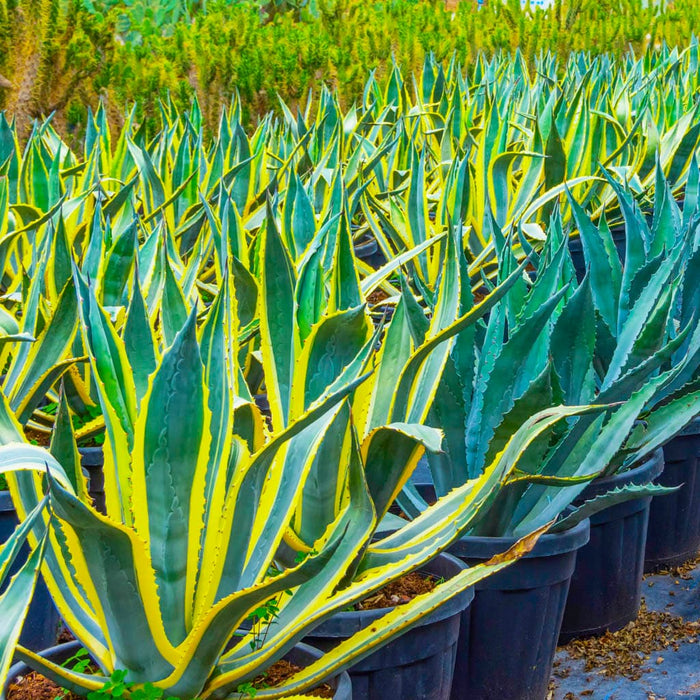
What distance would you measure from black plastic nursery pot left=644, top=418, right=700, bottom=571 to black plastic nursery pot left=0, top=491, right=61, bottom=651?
1.18 m

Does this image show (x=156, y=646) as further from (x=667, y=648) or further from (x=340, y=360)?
(x=667, y=648)

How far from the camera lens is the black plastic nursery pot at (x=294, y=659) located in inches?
46.4

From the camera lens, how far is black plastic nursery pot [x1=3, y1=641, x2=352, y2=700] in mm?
1178

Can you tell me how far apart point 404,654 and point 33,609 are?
610 mm

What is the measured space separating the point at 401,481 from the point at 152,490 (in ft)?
1.33

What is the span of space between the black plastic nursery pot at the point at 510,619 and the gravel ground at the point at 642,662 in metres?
0.23

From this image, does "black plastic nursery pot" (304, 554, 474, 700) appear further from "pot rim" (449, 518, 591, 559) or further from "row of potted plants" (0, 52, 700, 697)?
"pot rim" (449, 518, 591, 559)

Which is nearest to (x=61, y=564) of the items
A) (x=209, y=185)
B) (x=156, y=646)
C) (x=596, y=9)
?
(x=156, y=646)

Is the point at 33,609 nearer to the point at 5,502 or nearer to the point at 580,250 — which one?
the point at 5,502

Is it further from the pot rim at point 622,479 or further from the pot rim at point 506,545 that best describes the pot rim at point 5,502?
the pot rim at point 622,479

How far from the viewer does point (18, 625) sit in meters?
0.96

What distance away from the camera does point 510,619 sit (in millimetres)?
1564

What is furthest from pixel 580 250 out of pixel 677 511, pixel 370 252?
pixel 677 511

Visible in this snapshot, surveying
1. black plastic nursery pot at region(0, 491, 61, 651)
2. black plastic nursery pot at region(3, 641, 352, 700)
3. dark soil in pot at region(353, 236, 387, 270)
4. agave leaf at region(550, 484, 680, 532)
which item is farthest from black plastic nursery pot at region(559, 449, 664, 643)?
dark soil in pot at region(353, 236, 387, 270)
